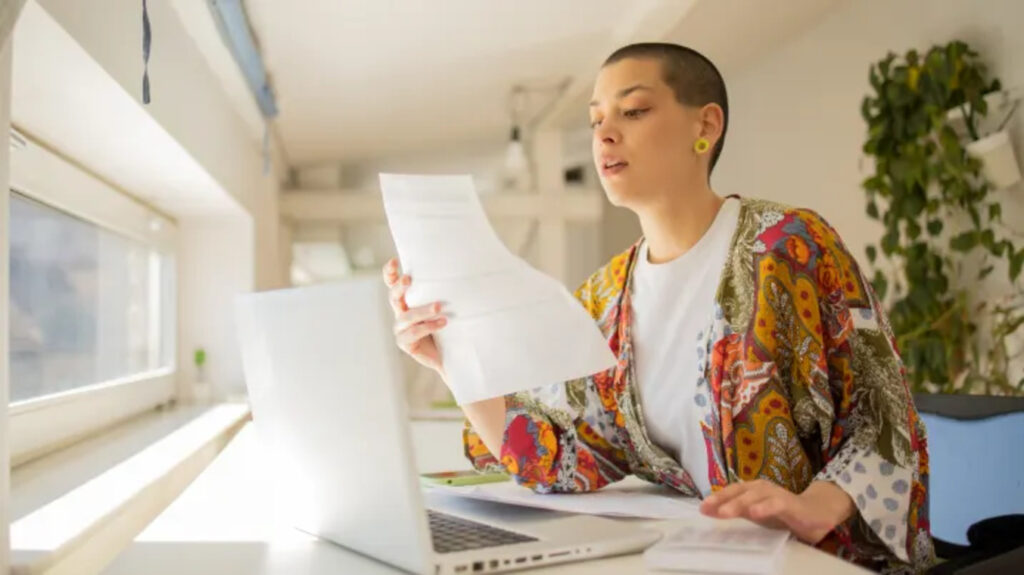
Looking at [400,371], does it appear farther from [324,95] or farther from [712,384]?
[324,95]

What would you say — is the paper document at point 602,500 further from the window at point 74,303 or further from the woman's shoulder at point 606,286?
the window at point 74,303

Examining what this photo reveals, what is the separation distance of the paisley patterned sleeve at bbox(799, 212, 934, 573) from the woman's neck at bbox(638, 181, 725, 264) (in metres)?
0.15

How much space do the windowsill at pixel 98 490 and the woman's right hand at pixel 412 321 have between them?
454mm

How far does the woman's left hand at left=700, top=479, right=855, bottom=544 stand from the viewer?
3.05 ft

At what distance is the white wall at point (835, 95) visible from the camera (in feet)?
9.61

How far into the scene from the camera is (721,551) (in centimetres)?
90

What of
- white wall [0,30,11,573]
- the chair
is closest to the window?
white wall [0,30,11,573]

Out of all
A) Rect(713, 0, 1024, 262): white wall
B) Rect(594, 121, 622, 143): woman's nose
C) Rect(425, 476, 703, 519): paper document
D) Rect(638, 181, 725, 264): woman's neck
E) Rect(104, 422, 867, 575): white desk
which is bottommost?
Rect(104, 422, 867, 575): white desk

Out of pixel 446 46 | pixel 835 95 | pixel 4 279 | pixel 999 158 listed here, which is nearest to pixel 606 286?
pixel 4 279

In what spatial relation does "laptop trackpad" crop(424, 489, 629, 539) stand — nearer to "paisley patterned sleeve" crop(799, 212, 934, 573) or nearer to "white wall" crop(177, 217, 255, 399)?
"paisley patterned sleeve" crop(799, 212, 934, 573)

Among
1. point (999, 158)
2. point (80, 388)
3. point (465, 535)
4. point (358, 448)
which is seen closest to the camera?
point (358, 448)

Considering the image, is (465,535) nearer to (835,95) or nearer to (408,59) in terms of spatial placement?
(408,59)

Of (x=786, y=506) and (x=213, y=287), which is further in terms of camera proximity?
(x=213, y=287)

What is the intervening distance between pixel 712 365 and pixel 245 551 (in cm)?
59
